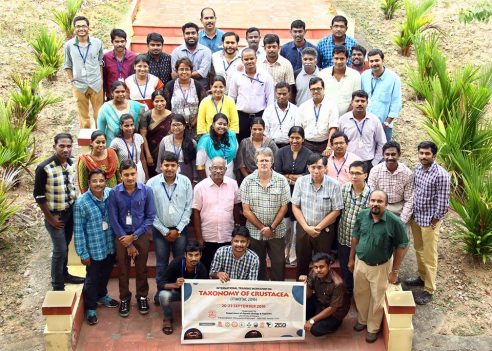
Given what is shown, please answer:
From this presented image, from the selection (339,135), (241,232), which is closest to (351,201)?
(339,135)

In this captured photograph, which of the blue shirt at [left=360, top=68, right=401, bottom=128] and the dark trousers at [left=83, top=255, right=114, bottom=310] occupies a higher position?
the blue shirt at [left=360, top=68, right=401, bottom=128]

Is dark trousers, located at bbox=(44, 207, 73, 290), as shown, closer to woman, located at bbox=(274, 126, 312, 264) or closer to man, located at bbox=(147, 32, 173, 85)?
woman, located at bbox=(274, 126, 312, 264)

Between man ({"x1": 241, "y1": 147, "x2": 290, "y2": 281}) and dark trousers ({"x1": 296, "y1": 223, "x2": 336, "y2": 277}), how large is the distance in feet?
0.78

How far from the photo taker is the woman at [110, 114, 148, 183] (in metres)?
9.27

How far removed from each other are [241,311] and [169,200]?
148 centimetres

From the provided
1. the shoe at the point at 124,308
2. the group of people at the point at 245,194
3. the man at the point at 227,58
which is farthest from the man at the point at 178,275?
the man at the point at 227,58

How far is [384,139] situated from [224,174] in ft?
7.21

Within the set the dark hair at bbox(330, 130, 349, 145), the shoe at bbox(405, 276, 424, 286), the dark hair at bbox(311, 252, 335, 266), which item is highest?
the dark hair at bbox(330, 130, 349, 145)

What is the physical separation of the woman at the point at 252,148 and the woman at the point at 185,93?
3.32 feet

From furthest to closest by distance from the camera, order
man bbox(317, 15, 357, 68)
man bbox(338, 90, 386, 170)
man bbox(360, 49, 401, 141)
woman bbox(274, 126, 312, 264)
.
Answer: man bbox(317, 15, 357, 68) < man bbox(360, 49, 401, 141) < man bbox(338, 90, 386, 170) < woman bbox(274, 126, 312, 264)

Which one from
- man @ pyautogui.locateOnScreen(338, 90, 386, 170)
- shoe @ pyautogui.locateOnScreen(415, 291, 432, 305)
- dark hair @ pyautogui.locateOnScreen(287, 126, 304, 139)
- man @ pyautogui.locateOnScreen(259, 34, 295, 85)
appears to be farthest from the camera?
man @ pyautogui.locateOnScreen(259, 34, 295, 85)

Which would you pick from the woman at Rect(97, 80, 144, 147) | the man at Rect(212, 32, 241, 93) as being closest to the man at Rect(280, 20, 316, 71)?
the man at Rect(212, 32, 241, 93)

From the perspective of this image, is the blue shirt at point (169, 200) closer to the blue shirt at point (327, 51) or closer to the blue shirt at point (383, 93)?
the blue shirt at point (383, 93)

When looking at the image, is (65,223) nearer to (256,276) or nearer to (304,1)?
(256,276)
